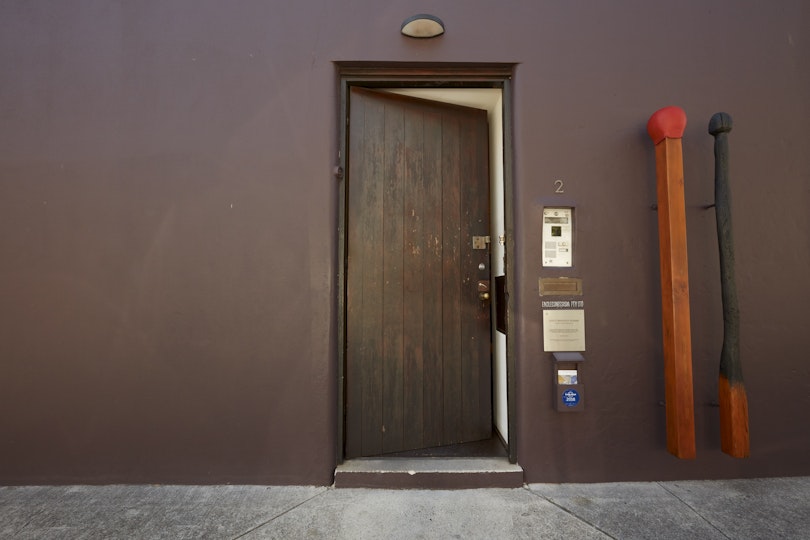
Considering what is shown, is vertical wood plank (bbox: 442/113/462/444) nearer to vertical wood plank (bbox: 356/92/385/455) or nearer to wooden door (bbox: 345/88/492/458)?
wooden door (bbox: 345/88/492/458)

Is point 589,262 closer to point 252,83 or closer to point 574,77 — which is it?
point 574,77

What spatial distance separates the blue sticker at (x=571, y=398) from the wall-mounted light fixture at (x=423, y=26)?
2514 mm

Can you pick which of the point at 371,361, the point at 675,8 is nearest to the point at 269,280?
the point at 371,361

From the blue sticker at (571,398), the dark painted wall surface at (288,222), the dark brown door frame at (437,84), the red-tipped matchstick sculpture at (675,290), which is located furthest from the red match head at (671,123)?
the blue sticker at (571,398)

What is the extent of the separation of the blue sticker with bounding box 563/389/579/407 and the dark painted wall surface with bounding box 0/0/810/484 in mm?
130

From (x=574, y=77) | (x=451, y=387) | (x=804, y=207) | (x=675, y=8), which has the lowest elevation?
(x=451, y=387)

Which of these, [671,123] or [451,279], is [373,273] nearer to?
[451,279]

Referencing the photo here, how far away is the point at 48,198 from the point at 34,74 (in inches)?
34.5

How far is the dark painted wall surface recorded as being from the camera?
105 inches

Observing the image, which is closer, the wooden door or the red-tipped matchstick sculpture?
the red-tipped matchstick sculpture

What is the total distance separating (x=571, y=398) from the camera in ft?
8.59

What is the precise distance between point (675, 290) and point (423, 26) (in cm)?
232

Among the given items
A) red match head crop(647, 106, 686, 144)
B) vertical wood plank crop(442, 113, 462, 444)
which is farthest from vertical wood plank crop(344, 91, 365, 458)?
red match head crop(647, 106, 686, 144)

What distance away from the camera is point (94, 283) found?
2.73 m
